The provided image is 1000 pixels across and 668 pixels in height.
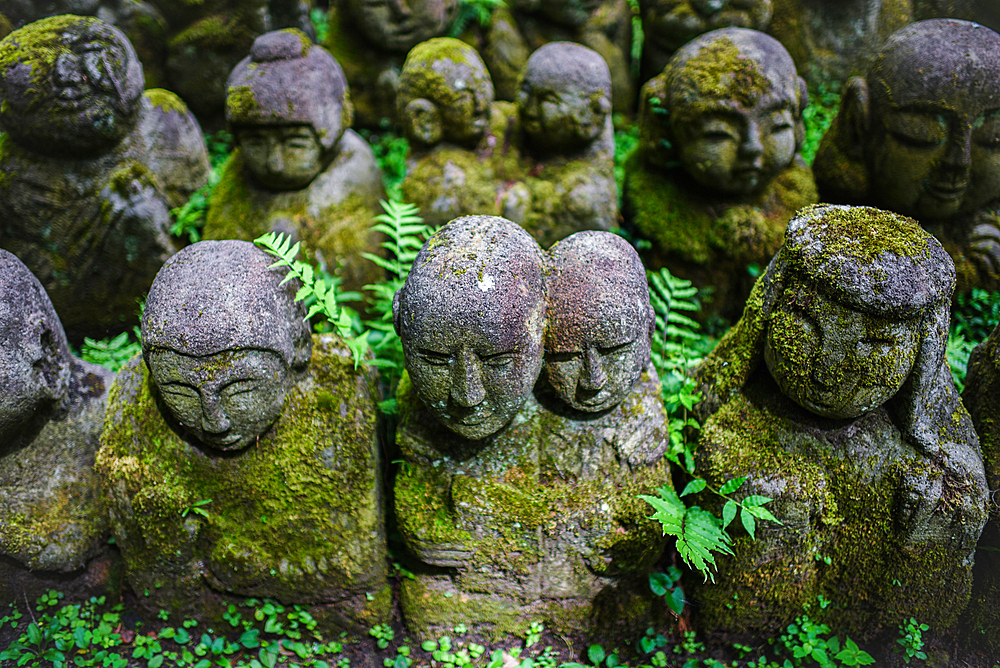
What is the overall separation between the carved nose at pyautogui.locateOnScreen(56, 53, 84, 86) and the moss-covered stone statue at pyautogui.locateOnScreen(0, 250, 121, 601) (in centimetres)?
216

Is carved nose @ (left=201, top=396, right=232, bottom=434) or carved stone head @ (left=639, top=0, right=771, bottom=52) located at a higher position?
carved stone head @ (left=639, top=0, right=771, bottom=52)

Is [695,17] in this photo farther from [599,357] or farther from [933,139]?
[599,357]

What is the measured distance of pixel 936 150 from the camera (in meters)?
4.49

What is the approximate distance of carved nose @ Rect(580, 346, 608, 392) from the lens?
2.82 meters

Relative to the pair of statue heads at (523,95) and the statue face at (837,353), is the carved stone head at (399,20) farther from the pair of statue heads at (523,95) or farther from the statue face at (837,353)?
the statue face at (837,353)

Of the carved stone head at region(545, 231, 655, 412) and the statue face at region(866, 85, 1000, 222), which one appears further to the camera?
the statue face at region(866, 85, 1000, 222)

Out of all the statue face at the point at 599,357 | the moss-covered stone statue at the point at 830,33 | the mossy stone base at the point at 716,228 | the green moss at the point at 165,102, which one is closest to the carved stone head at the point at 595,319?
the statue face at the point at 599,357

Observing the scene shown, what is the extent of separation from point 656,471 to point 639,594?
0.71 meters

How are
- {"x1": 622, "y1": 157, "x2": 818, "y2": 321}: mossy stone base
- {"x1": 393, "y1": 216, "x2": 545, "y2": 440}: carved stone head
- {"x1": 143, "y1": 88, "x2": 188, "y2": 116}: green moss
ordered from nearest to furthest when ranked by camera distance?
{"x1": 393, "y1": 216, "x2": 545, "y2": 440}: carved stone head, {"x1": 622, "y1": 157, "x2": 818, "y2": 321}: mossy stone base, {"x1": 143, "y1": 88, "x2": 188, "y2": 116}: green moss

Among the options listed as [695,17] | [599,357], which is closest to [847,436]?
[599,357]

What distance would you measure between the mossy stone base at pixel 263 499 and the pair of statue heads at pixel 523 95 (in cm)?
300

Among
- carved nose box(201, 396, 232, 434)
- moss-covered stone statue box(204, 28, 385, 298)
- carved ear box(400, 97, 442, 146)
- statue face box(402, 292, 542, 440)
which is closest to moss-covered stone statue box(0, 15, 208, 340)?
moss-covered stone statue box(204, 28, 385, 298)

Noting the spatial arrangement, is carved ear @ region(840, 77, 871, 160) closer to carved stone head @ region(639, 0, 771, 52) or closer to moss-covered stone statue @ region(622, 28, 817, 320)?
moss-covered stone statue @ region(622, 28, 817, 320)

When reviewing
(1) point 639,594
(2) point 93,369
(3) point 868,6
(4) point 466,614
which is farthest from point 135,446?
(3) point 868,6
